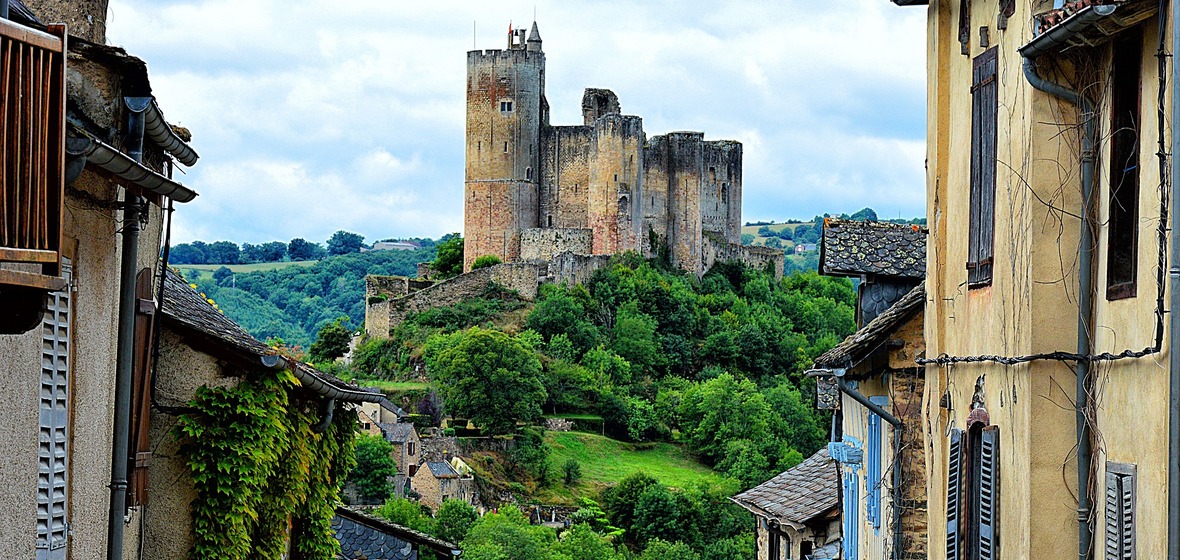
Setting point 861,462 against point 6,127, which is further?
point 861,462

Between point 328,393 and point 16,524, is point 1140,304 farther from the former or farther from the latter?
point 328,393

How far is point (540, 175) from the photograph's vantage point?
80.6 meters

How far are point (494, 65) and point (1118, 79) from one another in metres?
71.6

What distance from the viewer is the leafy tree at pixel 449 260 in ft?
276

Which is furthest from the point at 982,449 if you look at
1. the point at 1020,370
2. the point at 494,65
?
the point at 494,65

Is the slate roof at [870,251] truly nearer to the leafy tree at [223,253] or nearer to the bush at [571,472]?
the bush at [571,472]

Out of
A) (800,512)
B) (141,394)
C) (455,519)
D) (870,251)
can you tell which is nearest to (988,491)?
(141,394)

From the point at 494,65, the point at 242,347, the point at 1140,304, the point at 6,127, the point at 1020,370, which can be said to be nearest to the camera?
the point at 6,127

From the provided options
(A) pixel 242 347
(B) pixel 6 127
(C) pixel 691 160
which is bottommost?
(A) pixel 242 347

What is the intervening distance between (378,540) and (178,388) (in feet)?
25.4

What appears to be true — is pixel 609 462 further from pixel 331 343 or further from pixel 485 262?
pixel 331 343

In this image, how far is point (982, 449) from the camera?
9.73 meters

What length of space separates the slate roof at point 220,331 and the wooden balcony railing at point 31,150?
A: 4.64 meters

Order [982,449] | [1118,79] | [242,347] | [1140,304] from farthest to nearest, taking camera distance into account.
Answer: [242,347] < [982,449] < [1118,79] < [1140,304]
